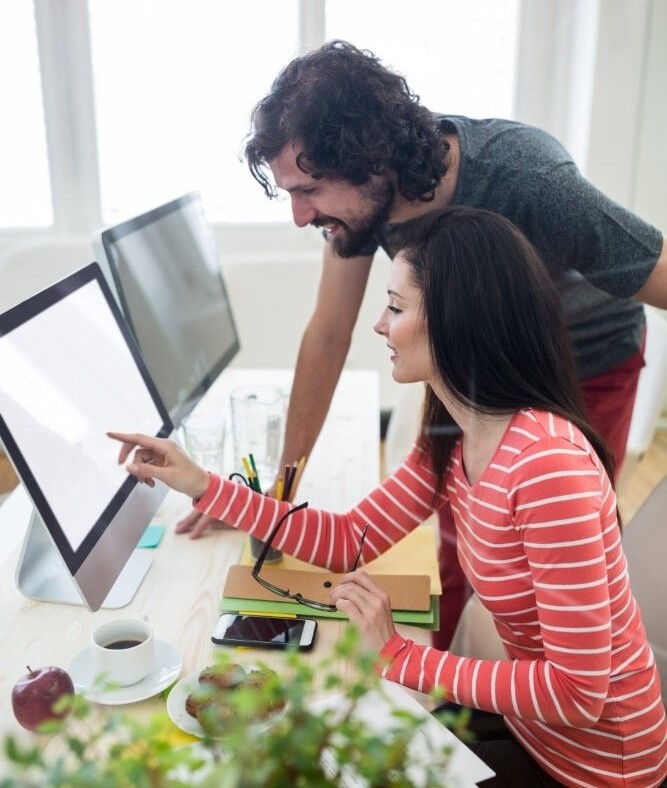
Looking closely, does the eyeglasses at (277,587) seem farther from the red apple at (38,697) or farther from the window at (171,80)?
the window at (171,80)

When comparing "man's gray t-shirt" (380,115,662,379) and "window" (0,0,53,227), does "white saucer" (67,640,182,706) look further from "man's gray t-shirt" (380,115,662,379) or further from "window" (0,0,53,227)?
"window" (0,0,53,227)

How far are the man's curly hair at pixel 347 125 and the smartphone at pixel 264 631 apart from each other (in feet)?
2.15

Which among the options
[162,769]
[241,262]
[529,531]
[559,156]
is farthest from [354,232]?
[241,262]

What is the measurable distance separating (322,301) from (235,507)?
1.85 ft

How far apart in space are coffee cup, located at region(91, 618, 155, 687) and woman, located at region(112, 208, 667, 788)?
8.3 inches

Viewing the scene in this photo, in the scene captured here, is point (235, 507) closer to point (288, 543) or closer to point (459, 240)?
point (288, 543)

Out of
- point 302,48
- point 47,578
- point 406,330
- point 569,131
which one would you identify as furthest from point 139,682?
point 569,131

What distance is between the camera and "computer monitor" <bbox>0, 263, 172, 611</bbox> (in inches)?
36.2

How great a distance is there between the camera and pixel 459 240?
107 centimetres

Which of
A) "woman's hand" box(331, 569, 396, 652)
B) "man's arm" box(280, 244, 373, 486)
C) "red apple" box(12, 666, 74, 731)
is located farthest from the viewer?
"man's arm" box(280, 244, 373, 486)

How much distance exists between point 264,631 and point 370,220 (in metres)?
0.68

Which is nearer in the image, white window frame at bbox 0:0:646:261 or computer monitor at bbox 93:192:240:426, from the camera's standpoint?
computer monitor at bbox 93:192:240:426

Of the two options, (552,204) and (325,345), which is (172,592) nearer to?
(325,345)

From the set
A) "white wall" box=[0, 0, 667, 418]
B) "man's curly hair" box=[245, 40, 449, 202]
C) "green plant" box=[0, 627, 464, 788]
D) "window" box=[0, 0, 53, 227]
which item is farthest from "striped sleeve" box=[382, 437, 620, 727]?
"window" box=[0, 0, 53, 227]
